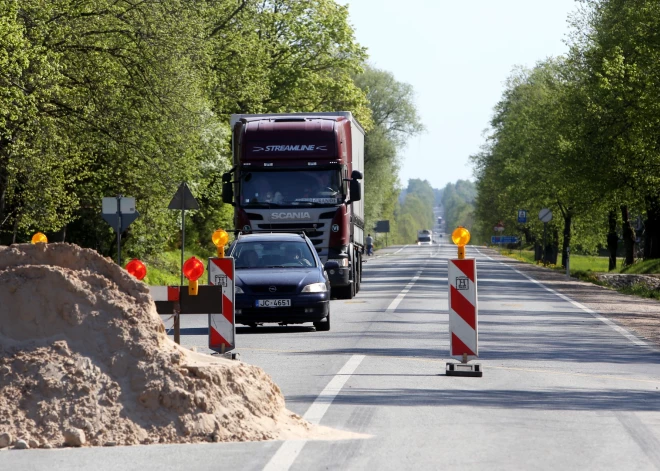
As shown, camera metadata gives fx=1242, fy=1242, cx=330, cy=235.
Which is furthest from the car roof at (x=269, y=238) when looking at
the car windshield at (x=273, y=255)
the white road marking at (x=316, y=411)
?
the white road marking at (x=316, y=411)

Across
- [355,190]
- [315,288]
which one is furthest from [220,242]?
[355,190]

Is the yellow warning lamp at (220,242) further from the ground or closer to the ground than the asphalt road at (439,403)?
further from the ground

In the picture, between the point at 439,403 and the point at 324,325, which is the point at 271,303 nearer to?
the point at 324,325

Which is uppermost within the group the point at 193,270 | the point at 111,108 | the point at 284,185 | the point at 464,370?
the point at 111,108

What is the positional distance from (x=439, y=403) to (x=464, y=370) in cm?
267

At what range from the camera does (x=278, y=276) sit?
20.7 meters

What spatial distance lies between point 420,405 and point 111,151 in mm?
25951

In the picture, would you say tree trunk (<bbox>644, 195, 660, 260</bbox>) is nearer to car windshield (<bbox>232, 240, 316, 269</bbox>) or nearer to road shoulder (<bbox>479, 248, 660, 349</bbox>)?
road shoulder (<bbox>479, 248, 660, 349</bbox>)

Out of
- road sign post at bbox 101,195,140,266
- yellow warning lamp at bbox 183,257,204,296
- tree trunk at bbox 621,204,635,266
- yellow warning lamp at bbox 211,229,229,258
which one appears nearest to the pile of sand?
yellow warning lamp at bbox 183,257,204,296

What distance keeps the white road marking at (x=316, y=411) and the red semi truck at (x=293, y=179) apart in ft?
41.5

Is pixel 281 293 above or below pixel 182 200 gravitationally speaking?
below

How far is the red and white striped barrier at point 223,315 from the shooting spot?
15047 mm

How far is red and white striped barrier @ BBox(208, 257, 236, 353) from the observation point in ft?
49.4

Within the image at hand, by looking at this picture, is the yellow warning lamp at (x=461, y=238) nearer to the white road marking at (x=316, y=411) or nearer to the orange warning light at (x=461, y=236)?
the orange warning light at (x=461, y=236)
